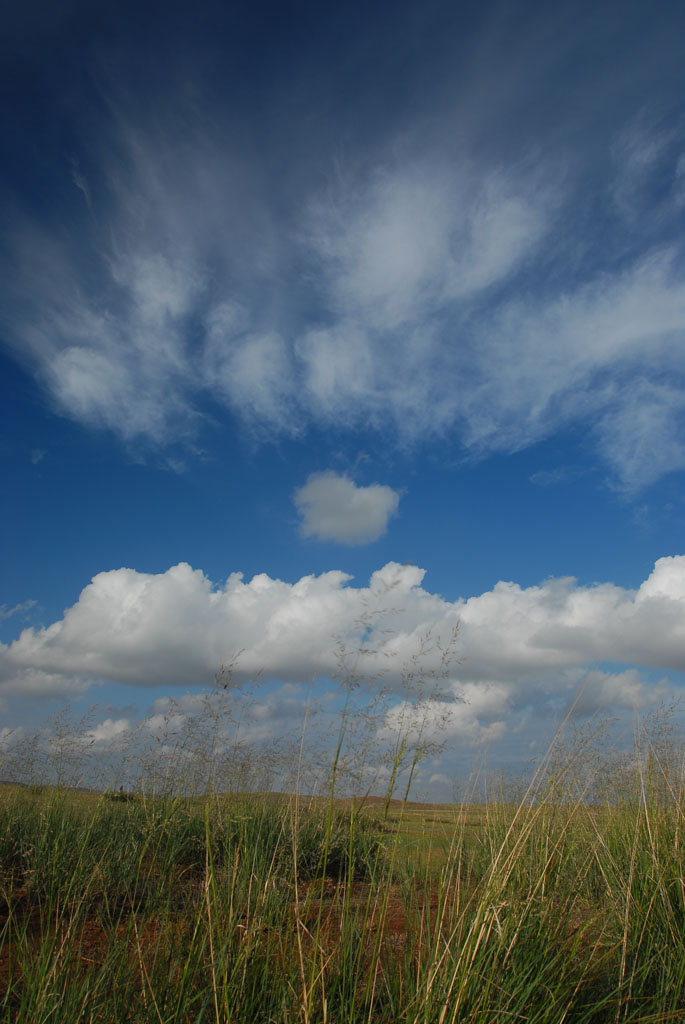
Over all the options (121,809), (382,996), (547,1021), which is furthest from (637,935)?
(121,809)

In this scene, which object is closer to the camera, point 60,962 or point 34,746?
point 60,962

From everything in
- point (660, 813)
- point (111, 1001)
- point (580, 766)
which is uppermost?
point (580, 766)

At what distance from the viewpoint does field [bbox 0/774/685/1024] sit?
2.26m

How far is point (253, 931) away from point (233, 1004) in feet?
0.79

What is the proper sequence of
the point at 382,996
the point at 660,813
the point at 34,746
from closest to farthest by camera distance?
the point at 382,996 → the point at 660,813 → the point at 34,746

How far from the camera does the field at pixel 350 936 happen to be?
2258 millimetres

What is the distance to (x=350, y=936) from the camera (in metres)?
2.40

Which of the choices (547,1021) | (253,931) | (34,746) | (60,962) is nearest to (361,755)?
(253,931)

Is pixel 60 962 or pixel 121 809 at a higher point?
pixel 121 809

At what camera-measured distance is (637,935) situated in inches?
129

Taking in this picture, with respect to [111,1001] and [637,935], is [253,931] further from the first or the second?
[637,935]

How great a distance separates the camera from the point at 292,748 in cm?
612

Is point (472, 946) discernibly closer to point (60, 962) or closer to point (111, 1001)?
point (111, 1001)

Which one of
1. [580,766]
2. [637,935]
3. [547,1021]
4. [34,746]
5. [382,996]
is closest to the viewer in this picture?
[547,1021]
